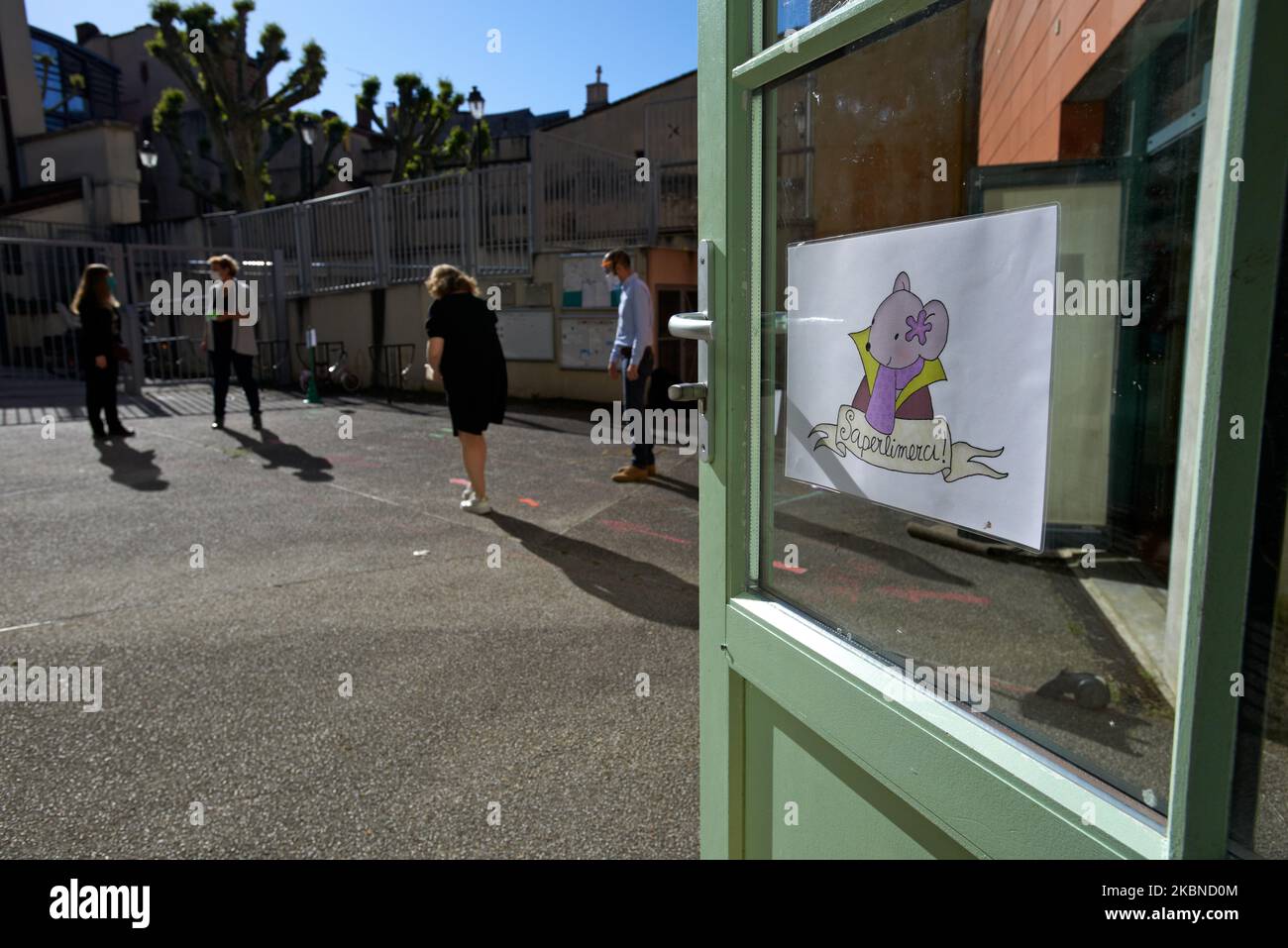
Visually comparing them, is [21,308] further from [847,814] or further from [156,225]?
[847,814]

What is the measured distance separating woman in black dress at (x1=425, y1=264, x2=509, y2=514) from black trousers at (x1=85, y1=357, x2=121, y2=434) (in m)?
4.97

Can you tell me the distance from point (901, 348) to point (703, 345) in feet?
1.66

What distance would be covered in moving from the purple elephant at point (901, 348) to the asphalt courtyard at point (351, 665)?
1.80 meters

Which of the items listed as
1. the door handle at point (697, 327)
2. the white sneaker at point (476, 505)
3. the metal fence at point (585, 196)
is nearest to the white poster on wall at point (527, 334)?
the metal fence at point (585, 196)

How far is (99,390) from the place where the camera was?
9.38 metres

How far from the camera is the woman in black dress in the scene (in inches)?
248

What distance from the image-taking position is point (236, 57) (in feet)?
77.5

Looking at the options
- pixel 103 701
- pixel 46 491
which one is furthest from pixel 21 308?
pixel 103 701

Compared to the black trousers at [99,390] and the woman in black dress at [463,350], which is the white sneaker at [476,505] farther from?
the black trousers at [99,390]

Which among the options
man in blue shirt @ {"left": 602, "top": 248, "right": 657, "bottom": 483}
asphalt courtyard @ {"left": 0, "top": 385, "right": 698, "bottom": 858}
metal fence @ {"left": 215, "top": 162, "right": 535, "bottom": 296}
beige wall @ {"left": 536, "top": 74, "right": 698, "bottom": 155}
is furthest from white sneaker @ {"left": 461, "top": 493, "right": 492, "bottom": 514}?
beige wall @ {"left": 536, "top": 74, "right": 698, "bottom": 155}

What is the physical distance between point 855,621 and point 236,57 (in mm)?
27353
